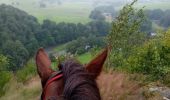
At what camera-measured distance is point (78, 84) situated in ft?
3.51

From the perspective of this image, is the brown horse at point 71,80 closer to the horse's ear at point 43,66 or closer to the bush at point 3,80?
the horse's ear at point 43,66

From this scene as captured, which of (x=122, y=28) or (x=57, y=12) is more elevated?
(x=122, y=28)

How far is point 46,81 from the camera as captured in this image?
4.36 ft

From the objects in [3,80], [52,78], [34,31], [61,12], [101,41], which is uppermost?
[52,78]

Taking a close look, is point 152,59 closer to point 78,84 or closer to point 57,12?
point 78,84

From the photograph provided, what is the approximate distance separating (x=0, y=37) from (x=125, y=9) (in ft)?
104

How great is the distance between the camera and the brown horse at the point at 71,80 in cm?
106

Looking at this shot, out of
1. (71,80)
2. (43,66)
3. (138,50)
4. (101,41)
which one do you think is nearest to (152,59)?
(138,50)

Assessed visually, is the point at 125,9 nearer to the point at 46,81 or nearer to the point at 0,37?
the point at 46,81

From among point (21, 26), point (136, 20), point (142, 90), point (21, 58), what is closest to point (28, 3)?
point (21, 26)

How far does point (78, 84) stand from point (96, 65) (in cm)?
19

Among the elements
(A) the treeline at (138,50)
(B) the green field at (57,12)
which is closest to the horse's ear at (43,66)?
(A) the treeline at (138,50)

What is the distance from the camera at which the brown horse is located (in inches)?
41.7

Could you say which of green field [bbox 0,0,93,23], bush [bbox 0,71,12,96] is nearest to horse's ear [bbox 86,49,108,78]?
bush [bbox 0,71,12,96]
